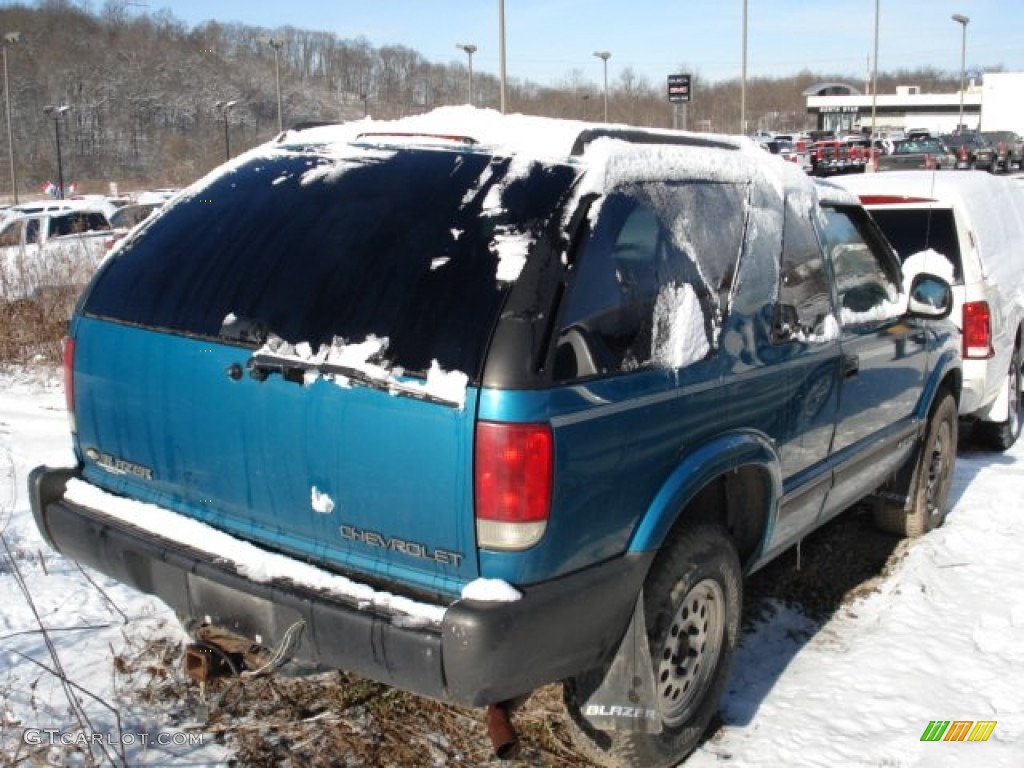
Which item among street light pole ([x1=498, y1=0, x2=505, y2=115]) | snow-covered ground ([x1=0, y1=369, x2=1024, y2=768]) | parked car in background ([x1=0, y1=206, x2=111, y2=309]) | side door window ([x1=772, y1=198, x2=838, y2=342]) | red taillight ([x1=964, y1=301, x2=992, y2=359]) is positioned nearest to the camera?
snow-covered ground ([x1=0, y1=369, x2=1024, y2=768])

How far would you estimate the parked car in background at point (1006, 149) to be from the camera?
153ft

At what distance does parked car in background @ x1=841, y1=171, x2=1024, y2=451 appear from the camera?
6.27 metres

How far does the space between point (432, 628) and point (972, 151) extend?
4812cm

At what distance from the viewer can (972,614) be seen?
4.40 metres

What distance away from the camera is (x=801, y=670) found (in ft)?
12.8

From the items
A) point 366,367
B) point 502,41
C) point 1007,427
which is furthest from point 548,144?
point 502,41

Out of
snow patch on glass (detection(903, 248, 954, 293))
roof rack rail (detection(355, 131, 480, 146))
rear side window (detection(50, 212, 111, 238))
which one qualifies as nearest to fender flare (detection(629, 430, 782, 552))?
roof rack rail (detection(355, 131, 480, 146))

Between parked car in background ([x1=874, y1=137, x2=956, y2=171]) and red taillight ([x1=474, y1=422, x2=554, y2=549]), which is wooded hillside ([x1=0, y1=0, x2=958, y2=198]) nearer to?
parked car in background ([x1=874, y1=137, x2=956, y2=171])

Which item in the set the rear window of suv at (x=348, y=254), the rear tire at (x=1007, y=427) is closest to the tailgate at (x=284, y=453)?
the rear window of suv at (x=348, y=254)

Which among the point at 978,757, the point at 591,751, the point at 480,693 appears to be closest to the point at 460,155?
the point at 480,693

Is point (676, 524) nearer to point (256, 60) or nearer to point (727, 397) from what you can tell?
point (727, 397)

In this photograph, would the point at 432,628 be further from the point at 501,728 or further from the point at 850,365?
the point at 850,365

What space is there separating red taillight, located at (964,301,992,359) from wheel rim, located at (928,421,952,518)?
1018mm

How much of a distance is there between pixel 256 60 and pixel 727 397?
143392 mm
